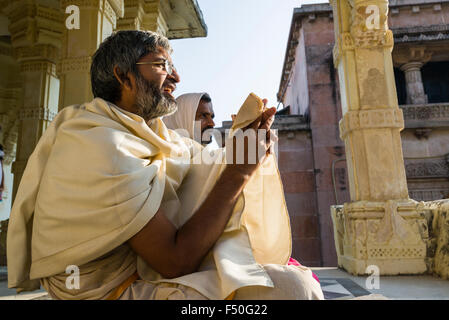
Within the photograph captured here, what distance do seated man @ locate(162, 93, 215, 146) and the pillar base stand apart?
3.01 metres

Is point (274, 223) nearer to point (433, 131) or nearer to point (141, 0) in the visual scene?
point (141, 0)

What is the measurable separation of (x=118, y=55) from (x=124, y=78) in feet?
0.32

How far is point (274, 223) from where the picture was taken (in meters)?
1.32

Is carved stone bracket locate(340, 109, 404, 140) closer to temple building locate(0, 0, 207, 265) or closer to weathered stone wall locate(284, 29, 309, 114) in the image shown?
temple building locate(0, 0, 207, 265)

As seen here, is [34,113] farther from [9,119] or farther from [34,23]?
[9,119]

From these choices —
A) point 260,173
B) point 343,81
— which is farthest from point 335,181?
point 260,173

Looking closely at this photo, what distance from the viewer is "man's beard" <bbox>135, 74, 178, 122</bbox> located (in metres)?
1.40

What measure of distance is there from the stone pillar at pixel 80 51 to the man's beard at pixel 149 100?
2.85 m

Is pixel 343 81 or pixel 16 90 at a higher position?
pixel 16 90

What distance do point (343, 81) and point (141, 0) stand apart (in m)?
3.95

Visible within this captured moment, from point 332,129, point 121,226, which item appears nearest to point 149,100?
point 121,226

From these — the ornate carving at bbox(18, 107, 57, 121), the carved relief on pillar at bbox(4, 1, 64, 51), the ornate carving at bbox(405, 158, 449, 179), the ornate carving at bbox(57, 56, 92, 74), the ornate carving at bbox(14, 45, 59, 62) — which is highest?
the carved relief on pillar at bbox(4, 1, 64, 51)

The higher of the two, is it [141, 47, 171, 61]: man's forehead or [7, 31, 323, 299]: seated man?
[141, 47, 171, 61]: man's forehead

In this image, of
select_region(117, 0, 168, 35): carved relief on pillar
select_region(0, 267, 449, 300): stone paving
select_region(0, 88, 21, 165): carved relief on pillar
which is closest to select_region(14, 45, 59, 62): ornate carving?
select_region(117, 0, 168, 35): carved relief on pillar
